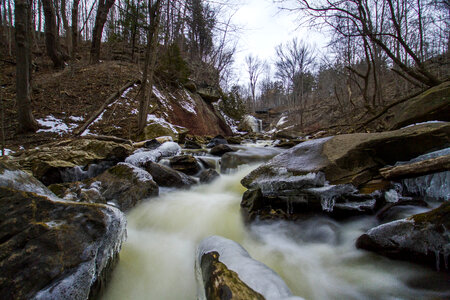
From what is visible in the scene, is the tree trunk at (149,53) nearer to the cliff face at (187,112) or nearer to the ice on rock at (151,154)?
the cliff face at (187,112)

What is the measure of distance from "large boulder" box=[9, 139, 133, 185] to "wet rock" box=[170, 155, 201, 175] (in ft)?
3.73

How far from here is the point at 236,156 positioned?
5438 millimetres

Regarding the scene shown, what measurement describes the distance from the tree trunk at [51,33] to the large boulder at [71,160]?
8.10 m

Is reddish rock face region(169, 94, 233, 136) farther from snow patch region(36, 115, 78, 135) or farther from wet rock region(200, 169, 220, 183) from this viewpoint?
wet rock region(200, 169, 220, 183)

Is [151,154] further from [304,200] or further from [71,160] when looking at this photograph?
[304,200]

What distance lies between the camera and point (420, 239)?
1663mm

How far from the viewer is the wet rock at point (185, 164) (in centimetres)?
473

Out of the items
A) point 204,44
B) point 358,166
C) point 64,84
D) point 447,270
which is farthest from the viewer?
point 204,44

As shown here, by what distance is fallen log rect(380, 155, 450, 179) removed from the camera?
7.39 feet

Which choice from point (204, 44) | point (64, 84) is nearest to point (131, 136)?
point (64, 84)

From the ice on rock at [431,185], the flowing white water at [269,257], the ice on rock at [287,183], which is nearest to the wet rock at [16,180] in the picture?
the flowing white water at [269,257]

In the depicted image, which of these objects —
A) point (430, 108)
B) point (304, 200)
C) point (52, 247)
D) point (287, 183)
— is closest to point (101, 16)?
point (287, 183)

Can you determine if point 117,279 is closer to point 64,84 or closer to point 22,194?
point 22,194

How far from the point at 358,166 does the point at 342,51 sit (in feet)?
39.3
